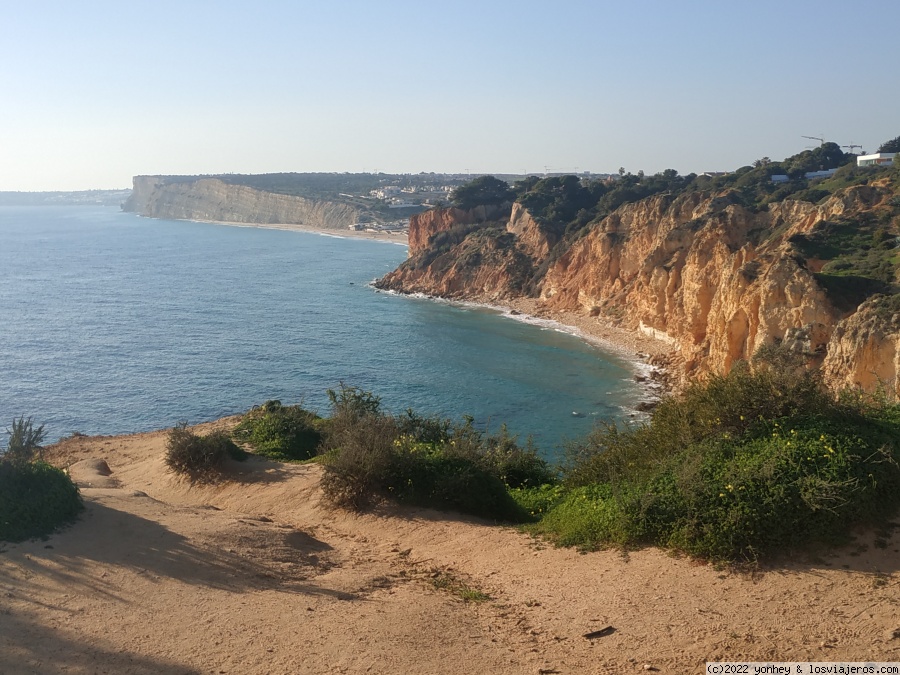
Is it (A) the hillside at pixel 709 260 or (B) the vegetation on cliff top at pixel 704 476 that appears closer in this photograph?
(B) the vegetation on cliff top at pixel 704 476

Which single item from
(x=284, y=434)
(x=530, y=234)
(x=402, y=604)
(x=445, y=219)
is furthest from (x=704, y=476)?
(x=445, y=219)

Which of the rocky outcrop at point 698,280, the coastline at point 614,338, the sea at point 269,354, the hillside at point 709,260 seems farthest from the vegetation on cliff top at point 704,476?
the coastline at point 614,338

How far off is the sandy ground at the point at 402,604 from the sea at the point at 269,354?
14466 millimetres

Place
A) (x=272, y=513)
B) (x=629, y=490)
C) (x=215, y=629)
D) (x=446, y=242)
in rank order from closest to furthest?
(x=215, y=629), (x=629, y=490), (x=272, y=513), (x=446, y=242)

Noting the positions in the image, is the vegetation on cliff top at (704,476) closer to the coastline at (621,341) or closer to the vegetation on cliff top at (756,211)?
the vegetation on cliff top at (756,211)

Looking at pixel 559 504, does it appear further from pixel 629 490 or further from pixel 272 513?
pixel 272 513

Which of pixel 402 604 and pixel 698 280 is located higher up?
pixel 698 280

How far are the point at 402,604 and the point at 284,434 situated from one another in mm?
14292

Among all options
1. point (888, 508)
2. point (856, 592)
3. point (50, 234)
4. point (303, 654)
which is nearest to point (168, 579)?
point (303, 654)

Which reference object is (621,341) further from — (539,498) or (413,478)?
(413,478)

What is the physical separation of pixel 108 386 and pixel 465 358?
20079 millimetres

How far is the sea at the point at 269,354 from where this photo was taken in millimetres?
34688

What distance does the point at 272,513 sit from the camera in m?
16.3

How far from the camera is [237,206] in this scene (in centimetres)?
16438
